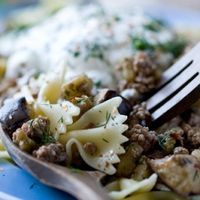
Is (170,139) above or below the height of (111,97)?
below

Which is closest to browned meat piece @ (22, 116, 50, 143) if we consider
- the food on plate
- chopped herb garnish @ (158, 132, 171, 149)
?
the food on plate

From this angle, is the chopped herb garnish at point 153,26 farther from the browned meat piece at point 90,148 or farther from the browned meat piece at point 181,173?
the browned meat piece at point 181,173

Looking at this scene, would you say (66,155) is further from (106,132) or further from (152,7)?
(152,7)

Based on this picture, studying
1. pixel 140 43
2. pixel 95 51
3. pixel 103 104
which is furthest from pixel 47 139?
pixel 140 43

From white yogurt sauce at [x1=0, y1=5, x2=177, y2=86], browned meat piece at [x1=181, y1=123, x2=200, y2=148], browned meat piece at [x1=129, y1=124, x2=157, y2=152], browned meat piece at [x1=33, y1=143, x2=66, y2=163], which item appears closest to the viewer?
browned meat piece at [x1=33, y1=143, x2=66, y2=163]

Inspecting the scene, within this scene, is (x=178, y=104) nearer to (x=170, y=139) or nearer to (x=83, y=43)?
(x=170, y=139)

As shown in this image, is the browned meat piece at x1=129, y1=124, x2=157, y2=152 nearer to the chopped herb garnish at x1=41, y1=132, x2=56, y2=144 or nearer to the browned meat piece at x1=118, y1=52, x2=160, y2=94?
the chopped herb garnish at x1=41, y1=132, x2=56, y2=144

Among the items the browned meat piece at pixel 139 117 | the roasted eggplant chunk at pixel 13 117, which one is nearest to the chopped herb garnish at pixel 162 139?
the browned meat piece at pixel 139 117
